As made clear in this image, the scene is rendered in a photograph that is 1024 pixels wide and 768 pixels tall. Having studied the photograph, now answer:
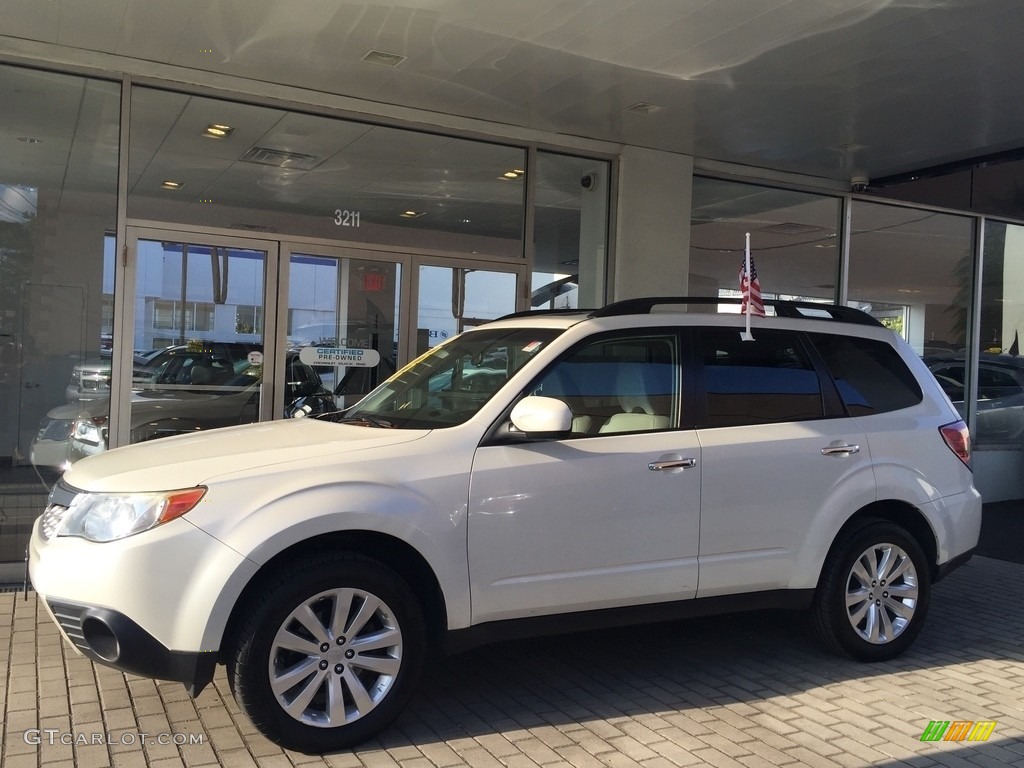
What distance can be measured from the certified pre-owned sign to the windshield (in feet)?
8.81

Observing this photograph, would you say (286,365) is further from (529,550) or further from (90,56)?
(529,550)

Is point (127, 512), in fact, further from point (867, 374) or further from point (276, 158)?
point (276, 158)

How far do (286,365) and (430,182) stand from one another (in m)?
2.21

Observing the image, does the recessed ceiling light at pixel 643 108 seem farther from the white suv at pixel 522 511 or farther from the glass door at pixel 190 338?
the glass door at pixel 190 338

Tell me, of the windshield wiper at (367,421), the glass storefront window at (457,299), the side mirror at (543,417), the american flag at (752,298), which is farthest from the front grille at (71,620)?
the glass storefront window at (457,299)

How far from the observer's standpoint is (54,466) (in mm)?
7164

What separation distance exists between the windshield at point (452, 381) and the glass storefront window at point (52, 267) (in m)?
3.24

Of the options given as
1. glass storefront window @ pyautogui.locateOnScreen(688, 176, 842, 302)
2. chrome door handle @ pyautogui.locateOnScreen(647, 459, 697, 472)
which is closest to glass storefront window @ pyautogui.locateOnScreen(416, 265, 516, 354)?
glass storefront window @ pyautogui.locateOnScreen(688, 176, 842, 302)

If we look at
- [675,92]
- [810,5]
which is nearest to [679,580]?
[810,5]

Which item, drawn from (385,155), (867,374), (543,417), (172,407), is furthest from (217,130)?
(867,374)

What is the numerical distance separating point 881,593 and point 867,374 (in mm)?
1220

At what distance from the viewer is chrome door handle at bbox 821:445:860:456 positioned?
4.79 m
